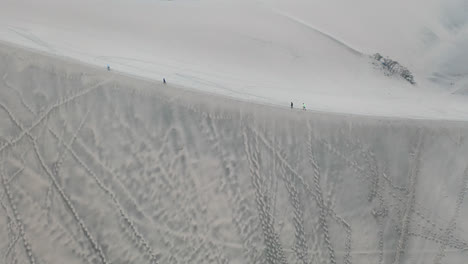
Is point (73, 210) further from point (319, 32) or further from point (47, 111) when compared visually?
point (319, 32)

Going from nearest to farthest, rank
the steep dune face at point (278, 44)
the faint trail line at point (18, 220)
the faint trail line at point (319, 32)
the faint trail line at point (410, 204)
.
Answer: the faint trail line at point (18, 220) < the faint trail line at point (410, 204) < the steep dune face at point (278, 44) < the faint trail line at point (319, 32)

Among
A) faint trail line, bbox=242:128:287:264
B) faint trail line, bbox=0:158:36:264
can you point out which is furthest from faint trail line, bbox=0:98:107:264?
faint trail line, bbox=242:128:287:264

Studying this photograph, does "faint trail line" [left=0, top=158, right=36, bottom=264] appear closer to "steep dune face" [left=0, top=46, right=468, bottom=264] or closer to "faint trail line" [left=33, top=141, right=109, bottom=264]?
"steep dune face" [left=0, top=46, right=468, bottom=264]

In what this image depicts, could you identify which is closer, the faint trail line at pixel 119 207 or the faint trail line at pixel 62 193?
the faint trail line at pixel 62 193

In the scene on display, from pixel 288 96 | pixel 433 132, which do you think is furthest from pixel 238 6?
pixel 433 132

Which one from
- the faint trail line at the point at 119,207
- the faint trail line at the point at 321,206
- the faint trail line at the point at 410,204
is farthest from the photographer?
the faint trail line at the point at 410,204

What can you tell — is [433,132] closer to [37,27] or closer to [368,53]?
[368,53]

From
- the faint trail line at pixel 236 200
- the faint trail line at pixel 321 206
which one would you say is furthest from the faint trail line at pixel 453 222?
the faint trail line at pixel 236 200

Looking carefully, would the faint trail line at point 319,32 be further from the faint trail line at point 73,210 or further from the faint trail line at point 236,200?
the faint trail line at point 73,210
